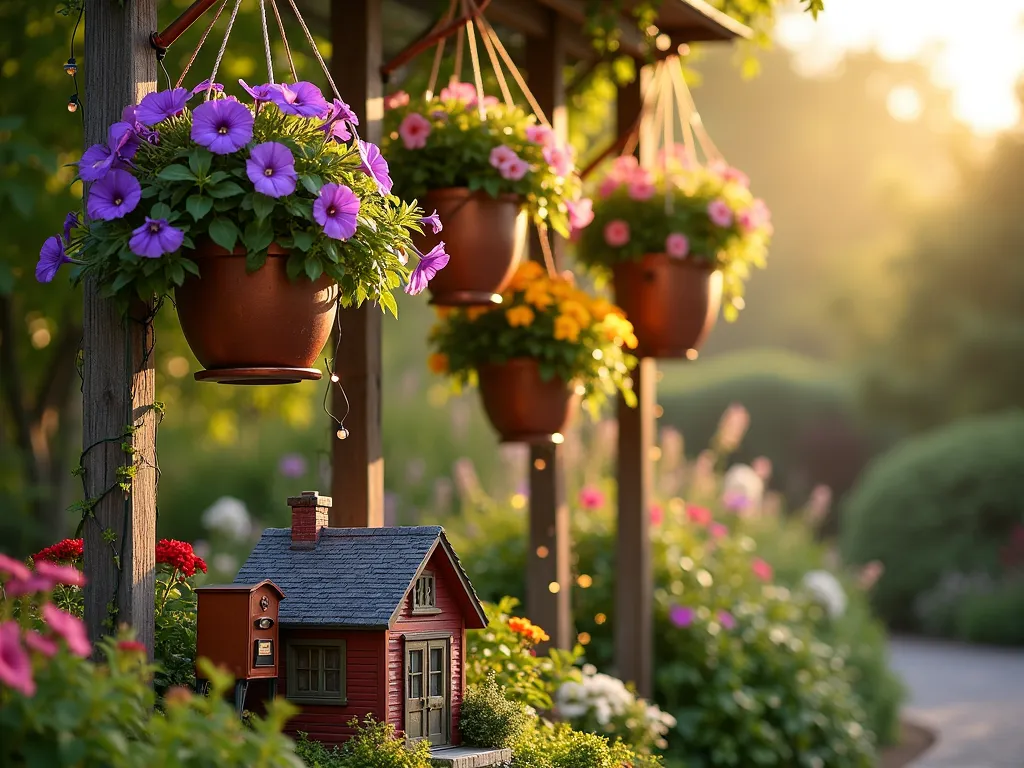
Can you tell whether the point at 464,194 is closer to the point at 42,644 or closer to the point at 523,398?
the point at 523,398

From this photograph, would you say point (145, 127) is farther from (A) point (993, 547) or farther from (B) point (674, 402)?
(B) point (674, 402)

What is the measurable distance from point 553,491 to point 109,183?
8.88 feet

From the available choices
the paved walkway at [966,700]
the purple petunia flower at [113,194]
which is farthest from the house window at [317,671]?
the paved walkway at [966,700]

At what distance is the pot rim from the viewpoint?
3.93 m

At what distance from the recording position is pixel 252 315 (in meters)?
2.77

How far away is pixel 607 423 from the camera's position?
26.5 feet

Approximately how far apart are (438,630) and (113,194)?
1.31 meters

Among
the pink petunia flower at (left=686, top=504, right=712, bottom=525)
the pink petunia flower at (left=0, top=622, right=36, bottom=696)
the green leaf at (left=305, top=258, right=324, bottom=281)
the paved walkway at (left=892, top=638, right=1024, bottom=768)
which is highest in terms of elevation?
the green leaf at (left=305, top=258, right=324, bottom=281)

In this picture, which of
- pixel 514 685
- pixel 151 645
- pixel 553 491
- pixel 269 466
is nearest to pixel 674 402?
pixel 269 466

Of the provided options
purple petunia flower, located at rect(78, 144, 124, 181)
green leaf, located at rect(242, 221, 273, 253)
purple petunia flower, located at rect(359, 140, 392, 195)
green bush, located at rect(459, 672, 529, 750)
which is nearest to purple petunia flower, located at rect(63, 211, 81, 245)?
purple petunia flower, located at rect(78, 144, 124, 181)

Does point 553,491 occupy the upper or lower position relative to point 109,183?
lower

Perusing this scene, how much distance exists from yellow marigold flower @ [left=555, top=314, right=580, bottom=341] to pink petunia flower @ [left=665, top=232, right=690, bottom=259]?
0.84 m

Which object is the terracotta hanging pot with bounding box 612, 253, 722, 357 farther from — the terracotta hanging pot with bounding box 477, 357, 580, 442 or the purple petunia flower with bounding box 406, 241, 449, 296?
the purple petunia flower with bounding box 406, 241, 449, 296

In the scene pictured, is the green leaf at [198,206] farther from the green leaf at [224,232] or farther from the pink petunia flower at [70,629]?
the pink petunia flower at [70,629]
